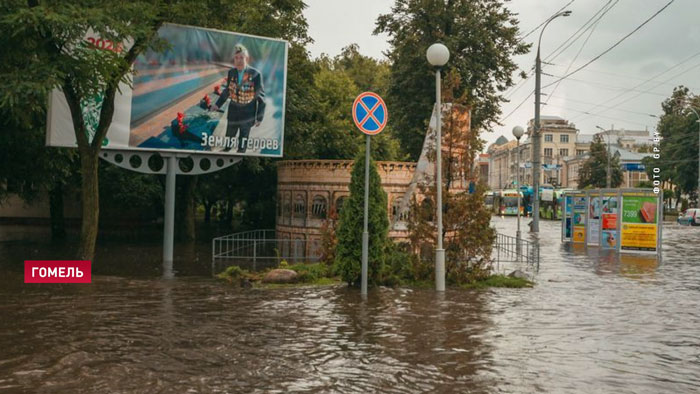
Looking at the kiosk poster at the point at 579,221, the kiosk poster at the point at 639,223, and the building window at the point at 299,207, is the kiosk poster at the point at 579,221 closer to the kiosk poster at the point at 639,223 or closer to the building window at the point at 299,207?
the kiosk poster at the point at 639,223

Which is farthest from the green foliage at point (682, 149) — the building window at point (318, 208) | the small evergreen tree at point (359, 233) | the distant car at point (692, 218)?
the small evergreen tree at point (359, 233)

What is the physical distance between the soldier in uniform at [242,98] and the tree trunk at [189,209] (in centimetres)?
1352

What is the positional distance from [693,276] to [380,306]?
484 inches

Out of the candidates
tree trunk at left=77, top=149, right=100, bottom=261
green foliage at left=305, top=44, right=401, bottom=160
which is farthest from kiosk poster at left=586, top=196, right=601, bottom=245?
tree trunk at left=77, top=149, right=100, bottom=261

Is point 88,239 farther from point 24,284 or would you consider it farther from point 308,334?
point 308,334

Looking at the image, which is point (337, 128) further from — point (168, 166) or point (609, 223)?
point (168, 166)

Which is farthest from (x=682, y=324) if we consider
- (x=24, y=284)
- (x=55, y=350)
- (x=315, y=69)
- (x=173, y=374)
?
(x=315, y=69)

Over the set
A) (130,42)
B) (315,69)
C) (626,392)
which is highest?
(315,69)

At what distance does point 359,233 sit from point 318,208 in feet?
46.4

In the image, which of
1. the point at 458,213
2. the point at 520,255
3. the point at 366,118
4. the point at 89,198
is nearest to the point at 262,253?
the point at 520,255

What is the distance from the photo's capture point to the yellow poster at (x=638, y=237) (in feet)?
95.6

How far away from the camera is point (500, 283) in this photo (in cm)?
1766

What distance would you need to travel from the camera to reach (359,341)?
10.3m

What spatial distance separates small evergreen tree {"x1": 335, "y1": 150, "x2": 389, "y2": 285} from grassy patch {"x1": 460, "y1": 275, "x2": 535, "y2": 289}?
2.51m
